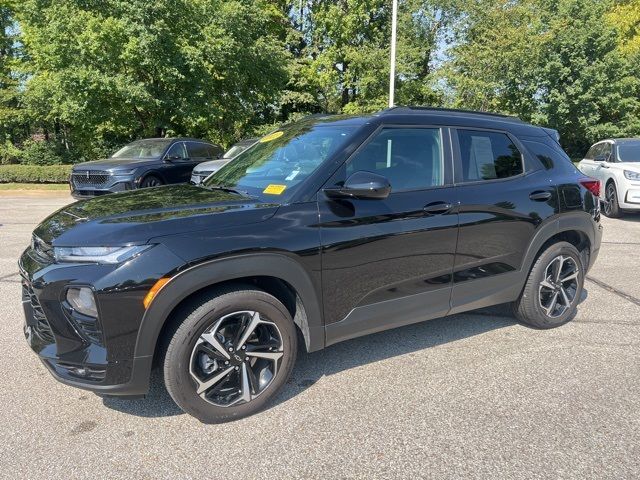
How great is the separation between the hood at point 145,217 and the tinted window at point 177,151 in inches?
363

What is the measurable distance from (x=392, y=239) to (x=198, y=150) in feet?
35.5

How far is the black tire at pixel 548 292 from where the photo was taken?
4043 millimetres

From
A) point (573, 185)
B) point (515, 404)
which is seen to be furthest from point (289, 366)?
point (573, 185)

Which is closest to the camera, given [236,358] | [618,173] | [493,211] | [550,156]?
[236,358]

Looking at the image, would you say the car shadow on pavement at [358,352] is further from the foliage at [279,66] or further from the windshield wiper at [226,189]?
the foliage at [279,66]

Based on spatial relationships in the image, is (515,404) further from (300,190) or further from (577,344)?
(300,190)

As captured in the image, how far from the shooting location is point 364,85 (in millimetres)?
25391

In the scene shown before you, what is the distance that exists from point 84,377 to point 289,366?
1.15 metres

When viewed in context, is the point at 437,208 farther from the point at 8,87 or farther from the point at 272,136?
the point at 8,87

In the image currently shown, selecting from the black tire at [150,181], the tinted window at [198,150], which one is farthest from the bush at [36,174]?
the black tire at [150,181]

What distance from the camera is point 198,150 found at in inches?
512

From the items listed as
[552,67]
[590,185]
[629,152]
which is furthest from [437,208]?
[552,67]

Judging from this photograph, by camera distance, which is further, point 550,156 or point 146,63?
point 146,63

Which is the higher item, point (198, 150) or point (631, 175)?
point (198, 150)
